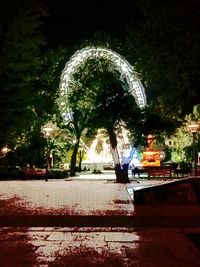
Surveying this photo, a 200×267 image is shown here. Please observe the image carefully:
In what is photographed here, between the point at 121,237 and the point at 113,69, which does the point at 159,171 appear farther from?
the point at 121,237

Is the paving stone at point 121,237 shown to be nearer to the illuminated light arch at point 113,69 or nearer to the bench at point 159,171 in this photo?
the illuminated light arch at point 113,69

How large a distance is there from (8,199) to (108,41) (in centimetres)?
1940

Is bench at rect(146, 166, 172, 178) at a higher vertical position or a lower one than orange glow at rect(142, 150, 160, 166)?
lower

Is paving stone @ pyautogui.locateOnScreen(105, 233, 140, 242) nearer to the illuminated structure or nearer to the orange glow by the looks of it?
the illuminated structure

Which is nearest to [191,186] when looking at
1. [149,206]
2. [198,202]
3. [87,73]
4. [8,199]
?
[198,202]

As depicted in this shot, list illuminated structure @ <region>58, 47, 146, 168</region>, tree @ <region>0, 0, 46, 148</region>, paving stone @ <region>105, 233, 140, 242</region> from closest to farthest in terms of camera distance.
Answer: paving stone @ <region>105, 233, 140, 242</region>
tree @ <region>0, 0, 46, 148</region>
illuminated structure @ <region>58, 47, 146, 168</region>

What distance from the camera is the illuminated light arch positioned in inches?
1382

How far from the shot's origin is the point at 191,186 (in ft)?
54.7

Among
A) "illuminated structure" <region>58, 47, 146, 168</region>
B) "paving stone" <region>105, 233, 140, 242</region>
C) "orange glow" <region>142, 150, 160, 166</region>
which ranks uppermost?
"illuminated structure" <region>58, 47, 146, 168</region>

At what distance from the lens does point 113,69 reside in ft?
115

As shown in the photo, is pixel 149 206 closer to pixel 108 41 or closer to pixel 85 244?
pixel 85 244

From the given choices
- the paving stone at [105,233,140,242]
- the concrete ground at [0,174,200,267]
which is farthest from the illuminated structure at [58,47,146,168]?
the paving stone at [105,233,140,242]

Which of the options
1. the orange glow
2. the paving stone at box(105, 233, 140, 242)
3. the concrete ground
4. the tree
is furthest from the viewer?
the orange glow

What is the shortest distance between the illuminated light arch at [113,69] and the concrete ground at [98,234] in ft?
61.9
